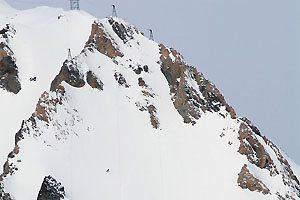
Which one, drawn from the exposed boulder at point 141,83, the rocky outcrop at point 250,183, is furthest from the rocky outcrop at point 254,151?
the exposed boulder at point 141,83

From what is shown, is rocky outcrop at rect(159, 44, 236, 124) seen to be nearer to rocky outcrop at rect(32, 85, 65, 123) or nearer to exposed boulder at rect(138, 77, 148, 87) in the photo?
exposed boulder at rect(138, 77, 148, 87)

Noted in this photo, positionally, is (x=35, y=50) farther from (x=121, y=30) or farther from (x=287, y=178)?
(x=287, y=178)

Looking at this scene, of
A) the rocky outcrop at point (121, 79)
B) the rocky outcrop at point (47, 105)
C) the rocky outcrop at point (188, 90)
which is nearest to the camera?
the rocky outcrop at point (47, 105)

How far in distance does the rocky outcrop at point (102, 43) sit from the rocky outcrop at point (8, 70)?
943 centimetres

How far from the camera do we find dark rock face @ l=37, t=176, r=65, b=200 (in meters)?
43.7

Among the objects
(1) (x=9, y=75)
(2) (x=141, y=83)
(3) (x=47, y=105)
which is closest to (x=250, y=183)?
(2) (x=141, y=83)

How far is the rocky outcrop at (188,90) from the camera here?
208ft

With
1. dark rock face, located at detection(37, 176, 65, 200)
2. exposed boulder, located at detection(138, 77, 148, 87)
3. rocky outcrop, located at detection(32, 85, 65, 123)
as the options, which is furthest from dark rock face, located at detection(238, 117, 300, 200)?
dark rock face, located at detection(37, 176, 65, 200)

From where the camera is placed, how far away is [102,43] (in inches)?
2675

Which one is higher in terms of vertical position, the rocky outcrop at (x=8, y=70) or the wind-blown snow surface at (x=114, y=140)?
the rocky outcrop at (x=8, y=70)

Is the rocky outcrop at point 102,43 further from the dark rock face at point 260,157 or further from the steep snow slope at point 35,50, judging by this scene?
the dark rock face at point 260,157

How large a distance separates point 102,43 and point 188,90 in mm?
12555

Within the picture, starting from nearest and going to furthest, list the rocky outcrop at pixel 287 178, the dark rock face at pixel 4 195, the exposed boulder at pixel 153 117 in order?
1. the dark rock face at pixel 4 195
2. the rocky outcrop at pixel 287 178
3. the exposed boulder at pixel 153 117

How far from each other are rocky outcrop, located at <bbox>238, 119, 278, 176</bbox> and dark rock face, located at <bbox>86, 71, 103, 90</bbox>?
16693 millimetres
